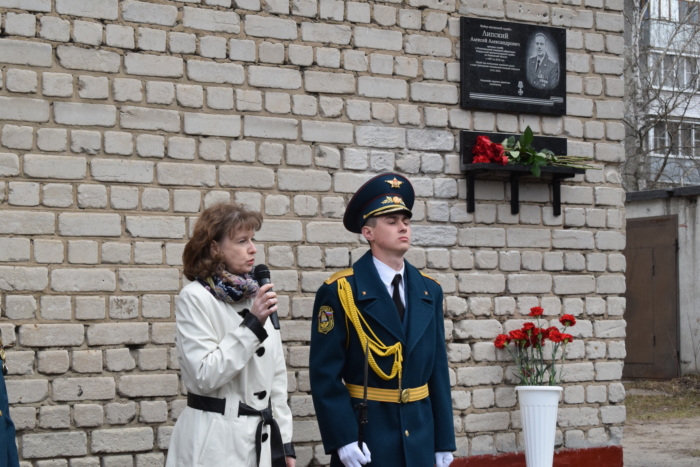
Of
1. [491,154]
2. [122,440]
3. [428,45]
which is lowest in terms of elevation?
[122,440]

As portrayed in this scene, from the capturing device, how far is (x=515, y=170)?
6.18 m

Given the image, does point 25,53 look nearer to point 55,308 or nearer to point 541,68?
point 55,308

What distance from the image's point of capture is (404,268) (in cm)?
432

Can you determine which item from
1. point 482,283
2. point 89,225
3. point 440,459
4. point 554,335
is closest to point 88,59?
point 89,225

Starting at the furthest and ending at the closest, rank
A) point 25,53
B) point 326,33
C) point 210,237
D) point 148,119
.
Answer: point 326,33 < point 148,119 < point 25,53 < point 210,237

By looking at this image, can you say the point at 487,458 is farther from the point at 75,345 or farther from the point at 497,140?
the point at 75,345

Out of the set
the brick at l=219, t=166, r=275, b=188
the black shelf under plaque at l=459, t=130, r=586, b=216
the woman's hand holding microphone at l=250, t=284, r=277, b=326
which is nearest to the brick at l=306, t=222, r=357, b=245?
the brick at l=219, t=166, r=275, b=188

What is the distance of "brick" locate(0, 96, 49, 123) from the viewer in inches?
203

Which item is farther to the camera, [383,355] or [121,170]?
[121,170]

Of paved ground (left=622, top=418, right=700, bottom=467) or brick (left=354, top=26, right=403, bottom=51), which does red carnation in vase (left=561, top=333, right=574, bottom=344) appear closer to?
brick (left=354, top=26, right=403, bottom=51)

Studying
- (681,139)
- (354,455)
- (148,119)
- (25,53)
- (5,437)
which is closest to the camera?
(5,437)

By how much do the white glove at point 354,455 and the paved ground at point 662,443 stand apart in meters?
4.72

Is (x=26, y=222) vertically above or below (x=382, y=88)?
below

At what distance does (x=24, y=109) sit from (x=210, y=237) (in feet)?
6.69
